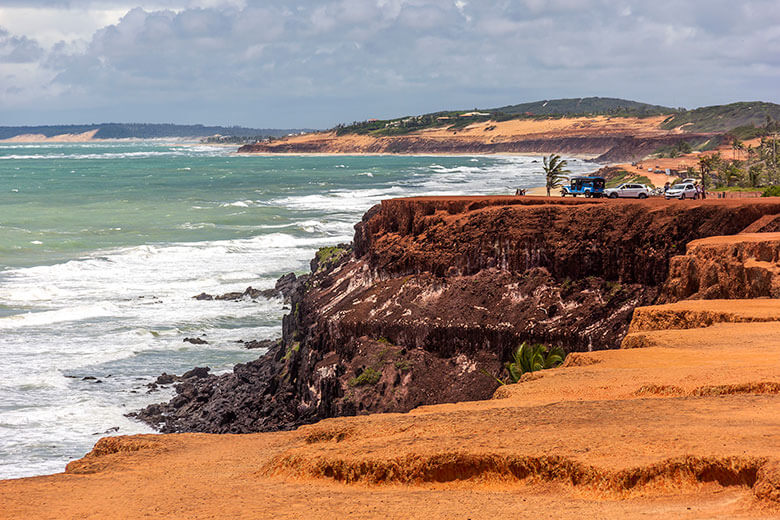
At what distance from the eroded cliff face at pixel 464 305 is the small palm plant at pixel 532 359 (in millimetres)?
486

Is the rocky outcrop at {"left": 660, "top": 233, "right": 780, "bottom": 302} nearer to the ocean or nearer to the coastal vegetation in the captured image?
the ocean

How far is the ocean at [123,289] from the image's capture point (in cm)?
2666

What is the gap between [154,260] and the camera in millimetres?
54500

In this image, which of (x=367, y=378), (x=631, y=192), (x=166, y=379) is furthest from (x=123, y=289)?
(x=631, y=192)

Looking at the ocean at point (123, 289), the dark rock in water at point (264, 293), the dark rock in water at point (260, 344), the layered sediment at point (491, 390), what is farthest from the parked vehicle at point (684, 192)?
the dark rock in water at point (260, 344)

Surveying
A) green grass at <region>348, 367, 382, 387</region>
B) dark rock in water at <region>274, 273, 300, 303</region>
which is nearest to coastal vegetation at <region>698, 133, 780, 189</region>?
dark rock in water at <region>274, 273, 300, 303</region>

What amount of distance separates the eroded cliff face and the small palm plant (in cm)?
49

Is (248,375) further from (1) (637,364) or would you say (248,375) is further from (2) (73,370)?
(1) (637,364)

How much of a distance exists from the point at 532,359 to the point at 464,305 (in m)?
3.38

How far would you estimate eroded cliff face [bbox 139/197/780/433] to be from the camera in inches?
931

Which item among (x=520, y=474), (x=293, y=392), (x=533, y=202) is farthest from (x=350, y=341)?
(x=520, y=474)

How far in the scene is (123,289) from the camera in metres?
44.9

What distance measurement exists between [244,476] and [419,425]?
2641 mm

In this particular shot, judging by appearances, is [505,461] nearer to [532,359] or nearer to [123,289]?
[532,359]
